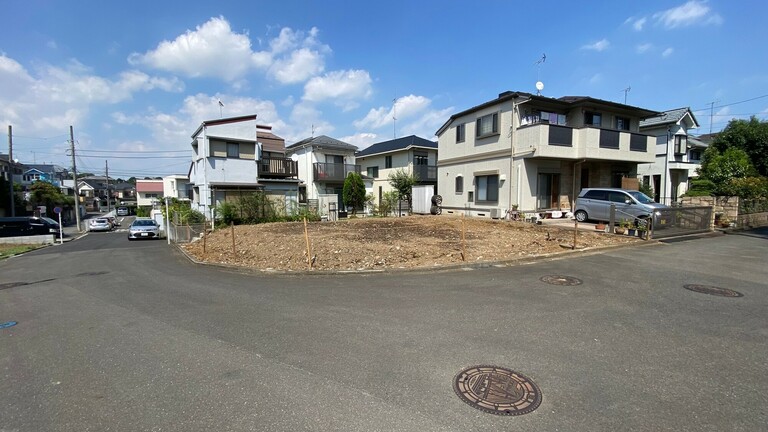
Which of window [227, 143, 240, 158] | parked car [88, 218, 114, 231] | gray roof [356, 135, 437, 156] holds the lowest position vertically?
parked car [88, 218, 114, 231]

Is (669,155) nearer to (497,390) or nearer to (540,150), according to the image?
(540,150)

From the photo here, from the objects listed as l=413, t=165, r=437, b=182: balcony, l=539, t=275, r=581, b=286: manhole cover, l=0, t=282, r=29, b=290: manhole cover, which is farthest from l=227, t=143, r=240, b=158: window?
l=539, t=275, r=581, b=286: manhole cover

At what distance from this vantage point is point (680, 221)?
40.6ft

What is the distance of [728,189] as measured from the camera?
18266mm

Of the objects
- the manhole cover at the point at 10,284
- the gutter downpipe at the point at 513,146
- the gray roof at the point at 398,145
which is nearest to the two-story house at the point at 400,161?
the gray roof at the point at 398,145

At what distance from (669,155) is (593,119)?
42.5 feet

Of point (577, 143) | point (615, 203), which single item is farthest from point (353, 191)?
point (615, 203)

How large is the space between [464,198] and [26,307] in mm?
19398

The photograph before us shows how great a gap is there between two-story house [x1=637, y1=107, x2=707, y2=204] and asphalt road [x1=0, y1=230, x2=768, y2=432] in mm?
25074

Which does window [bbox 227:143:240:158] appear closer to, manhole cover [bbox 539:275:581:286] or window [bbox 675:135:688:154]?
manhole cover [bbox 539:275:581:286]

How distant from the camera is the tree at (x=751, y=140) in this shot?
81.1 ft

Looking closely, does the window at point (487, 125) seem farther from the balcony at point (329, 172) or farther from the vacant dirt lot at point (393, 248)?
the balcony at point (329, 172)

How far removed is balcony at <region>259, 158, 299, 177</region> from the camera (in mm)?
24466

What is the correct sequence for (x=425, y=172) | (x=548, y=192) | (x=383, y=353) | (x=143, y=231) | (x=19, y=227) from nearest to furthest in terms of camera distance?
1. (x=383, y=353)
2. (x=548, y=192)
3. (x=19, y=227)
4. (x=143, y=231)
5. (x=425, y=172)
